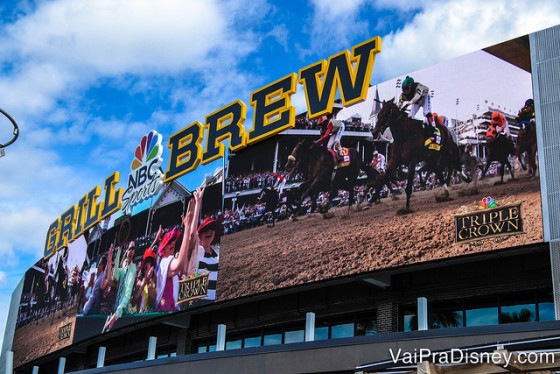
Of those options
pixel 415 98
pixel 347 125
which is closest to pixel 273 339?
pixel 347 125

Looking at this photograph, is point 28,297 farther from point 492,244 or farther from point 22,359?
point 492,244

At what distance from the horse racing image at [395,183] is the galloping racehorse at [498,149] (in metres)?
0.03

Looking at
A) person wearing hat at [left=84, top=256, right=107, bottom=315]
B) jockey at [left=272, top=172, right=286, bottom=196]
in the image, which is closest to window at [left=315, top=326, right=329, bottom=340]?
jockey at [left=272, top=172, right=286, bottom=196]

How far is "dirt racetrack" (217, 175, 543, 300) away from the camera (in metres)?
24.4

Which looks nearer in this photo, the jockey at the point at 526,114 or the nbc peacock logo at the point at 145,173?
the jockey at the point at 526,114

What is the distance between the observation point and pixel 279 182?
1259 inches

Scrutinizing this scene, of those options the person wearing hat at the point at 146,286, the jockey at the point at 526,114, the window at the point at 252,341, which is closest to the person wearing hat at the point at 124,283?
the person wearing hat at the point at 146,286

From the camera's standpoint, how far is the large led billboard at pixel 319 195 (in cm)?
2527

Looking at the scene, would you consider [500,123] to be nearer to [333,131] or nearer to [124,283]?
[333,131]

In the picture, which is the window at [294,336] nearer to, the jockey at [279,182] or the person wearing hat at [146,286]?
the jockey at [279,182]

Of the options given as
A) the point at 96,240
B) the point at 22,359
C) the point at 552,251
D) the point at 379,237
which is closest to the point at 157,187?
the point at 96,240

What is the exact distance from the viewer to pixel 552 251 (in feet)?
75.7

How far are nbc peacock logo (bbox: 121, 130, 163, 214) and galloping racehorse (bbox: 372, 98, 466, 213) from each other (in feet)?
48.7

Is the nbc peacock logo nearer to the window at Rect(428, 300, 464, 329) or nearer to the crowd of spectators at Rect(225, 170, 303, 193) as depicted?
the crowd of spectators at Rect(225, 170, 303, 193)
